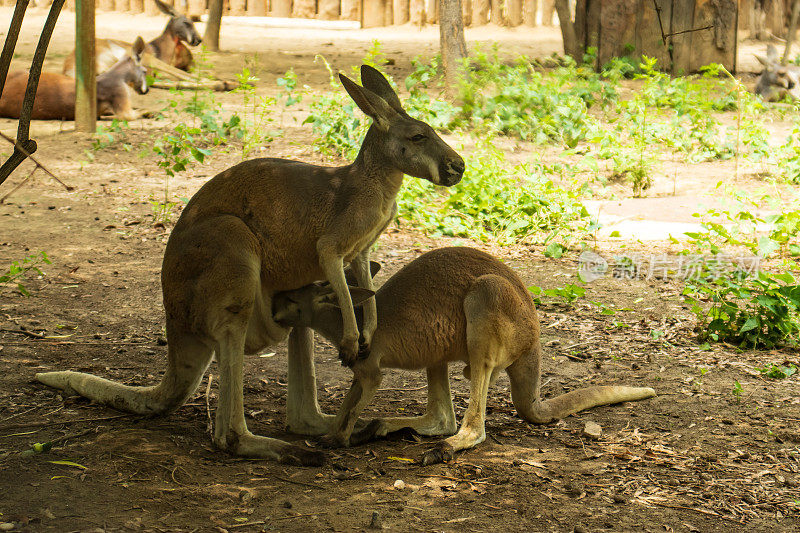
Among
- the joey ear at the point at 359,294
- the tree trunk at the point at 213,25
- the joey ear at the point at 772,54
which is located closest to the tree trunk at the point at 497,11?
the tree trunk at the point at 213,25

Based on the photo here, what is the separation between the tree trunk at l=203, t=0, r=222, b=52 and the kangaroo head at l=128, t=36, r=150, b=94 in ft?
10.3

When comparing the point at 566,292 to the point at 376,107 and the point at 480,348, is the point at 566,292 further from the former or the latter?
the point at 376,107

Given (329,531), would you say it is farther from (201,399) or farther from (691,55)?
(691,55)

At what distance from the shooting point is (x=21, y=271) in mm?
5070

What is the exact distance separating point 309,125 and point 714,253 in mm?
4876

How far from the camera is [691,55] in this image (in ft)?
38.4

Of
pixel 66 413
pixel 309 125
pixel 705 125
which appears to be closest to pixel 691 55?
pixel 705 125

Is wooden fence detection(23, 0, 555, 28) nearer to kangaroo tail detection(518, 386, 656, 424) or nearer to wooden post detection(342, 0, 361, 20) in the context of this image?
wooden post detection(342, 0, 361, 20)

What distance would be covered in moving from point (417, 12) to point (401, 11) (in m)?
0.35

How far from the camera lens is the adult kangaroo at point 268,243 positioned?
10.6ft

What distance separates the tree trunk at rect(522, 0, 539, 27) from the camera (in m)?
17.3

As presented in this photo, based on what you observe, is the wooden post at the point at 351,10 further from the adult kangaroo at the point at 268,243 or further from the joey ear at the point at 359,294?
the joey ear at the point at 359,294

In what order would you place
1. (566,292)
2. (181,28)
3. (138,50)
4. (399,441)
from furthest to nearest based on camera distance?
(181,28) → (138,50) → (566,292) → (399,441)

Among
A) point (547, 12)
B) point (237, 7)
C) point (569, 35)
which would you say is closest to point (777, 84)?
point (569, 35)
